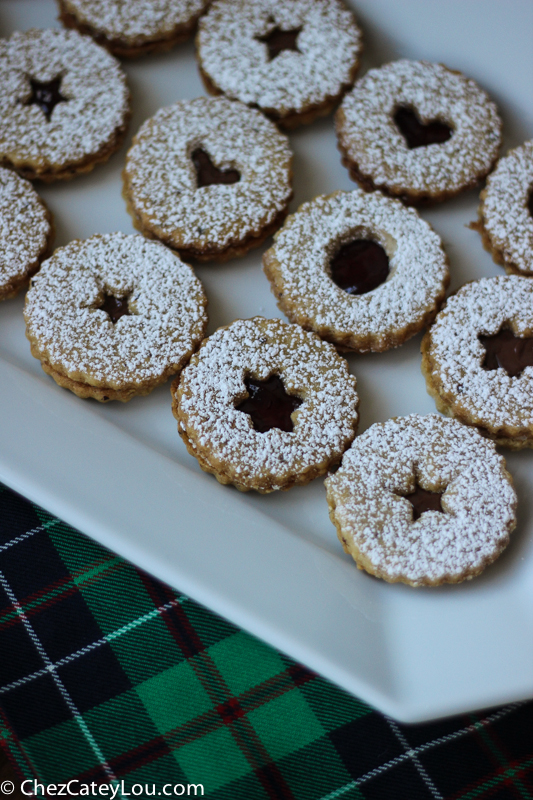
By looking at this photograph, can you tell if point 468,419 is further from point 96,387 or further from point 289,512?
point 96,387

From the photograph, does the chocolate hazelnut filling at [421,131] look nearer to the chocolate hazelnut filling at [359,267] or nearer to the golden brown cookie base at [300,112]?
the golden brown cookie base at [300,112]

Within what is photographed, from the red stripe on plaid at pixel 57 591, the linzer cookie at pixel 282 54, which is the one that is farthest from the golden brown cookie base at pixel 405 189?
the red stripe on plaid at pixel 57 591

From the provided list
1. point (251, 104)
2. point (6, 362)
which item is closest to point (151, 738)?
point (6, 362)

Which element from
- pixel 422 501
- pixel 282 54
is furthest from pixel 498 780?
pixel 282 54

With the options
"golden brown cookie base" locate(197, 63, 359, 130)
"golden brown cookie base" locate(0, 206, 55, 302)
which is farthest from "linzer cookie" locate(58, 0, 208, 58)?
"golden brown cookie base" locate(0, 206, 55, 302)

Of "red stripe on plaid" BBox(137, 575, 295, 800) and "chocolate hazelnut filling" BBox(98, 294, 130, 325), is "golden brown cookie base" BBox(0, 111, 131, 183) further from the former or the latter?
"red stripe on plaid" BBox(137, 575, 295, 800)

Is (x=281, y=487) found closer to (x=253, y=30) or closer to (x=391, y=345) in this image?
(x=391, y=345)
